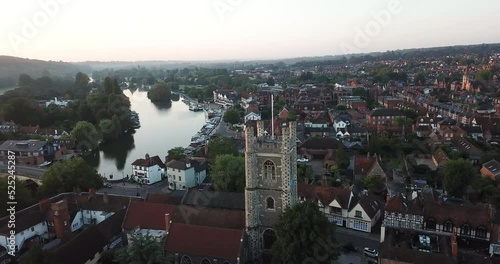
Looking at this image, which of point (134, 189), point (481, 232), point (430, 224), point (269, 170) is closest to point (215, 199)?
point (269, 170)

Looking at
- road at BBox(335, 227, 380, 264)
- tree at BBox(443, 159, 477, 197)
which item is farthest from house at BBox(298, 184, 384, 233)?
tree at BBox(443, 159, 477, 197)

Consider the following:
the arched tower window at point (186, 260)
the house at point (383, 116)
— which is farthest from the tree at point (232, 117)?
the arched tower window at point (186, 260)

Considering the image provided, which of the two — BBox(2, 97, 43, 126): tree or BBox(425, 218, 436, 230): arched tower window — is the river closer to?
BBox(2, 97, 43, 126): tree

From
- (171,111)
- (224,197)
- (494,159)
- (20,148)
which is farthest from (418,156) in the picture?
(171,111)

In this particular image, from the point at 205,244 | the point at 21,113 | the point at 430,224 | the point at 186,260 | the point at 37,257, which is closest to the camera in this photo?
the point at 37,257

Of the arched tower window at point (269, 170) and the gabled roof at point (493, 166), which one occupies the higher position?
the arched tower window at point (269, 170)

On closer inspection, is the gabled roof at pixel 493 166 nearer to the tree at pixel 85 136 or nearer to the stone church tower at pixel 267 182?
the stone church tower at pixel 267 182

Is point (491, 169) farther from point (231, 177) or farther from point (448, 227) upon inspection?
point (231, 177)
